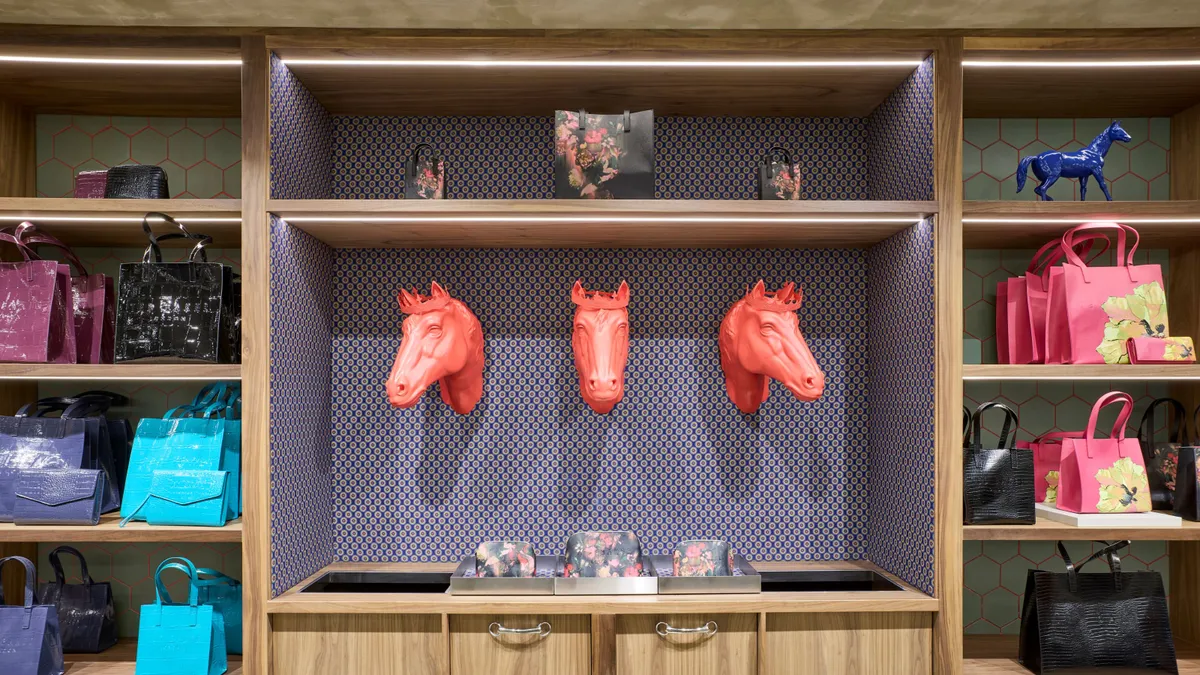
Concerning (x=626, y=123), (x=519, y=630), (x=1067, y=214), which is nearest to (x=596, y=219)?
(x=626, y=123)

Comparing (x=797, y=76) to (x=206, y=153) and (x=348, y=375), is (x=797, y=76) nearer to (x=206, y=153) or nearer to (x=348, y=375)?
(x=348, y=375)

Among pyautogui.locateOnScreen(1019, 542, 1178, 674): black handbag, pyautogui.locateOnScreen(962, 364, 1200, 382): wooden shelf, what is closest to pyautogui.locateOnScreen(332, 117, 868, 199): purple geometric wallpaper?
pyautogui.locateOnScreen(962, 364, 1200, 382): wooden shelf

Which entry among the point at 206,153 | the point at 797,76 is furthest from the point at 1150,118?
the point at 206,153

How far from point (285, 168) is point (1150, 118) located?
329 cm

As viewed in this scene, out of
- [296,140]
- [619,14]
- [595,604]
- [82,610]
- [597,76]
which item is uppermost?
[619,14]

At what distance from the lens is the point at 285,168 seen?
2.35 metres

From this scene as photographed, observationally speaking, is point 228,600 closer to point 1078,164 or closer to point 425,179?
point 425,179

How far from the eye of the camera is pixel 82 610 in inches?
101

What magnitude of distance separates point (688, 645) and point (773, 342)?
1.00 meters

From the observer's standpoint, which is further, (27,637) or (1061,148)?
(1061,148)

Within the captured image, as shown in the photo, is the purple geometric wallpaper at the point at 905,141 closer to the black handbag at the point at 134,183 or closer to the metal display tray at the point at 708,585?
the metal display tray at the point at 708,585

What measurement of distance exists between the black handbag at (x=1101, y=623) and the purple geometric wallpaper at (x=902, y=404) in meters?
0.41

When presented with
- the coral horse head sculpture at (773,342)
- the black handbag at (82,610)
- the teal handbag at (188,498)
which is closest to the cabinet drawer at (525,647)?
the teal handbag at (188,498)

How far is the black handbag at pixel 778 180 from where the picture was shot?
2422mm
